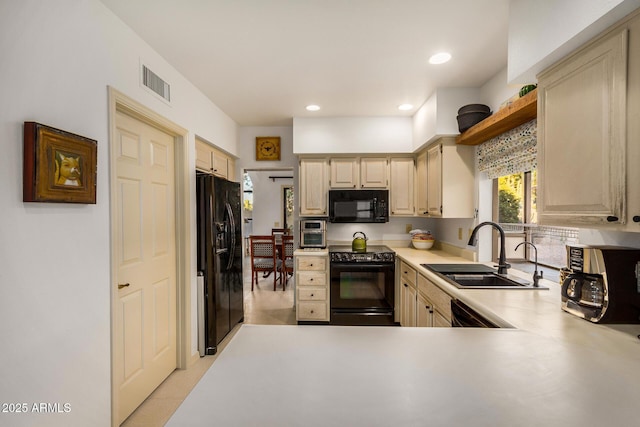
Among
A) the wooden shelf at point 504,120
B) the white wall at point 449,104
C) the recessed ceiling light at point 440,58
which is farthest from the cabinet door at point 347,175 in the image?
the recessed ceiling light at point 440,58

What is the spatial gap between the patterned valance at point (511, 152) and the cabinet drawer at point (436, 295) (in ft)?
3.55

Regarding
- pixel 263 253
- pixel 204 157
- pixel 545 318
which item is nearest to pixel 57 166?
pixel 204 157

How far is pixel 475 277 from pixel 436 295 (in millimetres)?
345

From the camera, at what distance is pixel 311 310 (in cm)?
350

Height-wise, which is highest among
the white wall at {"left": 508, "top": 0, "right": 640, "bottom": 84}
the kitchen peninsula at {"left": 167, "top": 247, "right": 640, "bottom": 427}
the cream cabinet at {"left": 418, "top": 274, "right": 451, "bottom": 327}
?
the white wall at {"left": 508, "top": 0, "right": 640, "bottom": 84}

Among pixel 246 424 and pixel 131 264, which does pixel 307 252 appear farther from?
pixel 246 424

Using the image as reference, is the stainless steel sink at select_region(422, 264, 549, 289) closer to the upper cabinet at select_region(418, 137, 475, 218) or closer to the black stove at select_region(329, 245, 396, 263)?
the upper cabinet at select_region(418, 137, 475, 218)

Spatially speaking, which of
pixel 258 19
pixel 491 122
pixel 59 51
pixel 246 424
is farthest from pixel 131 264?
pixel 491 122

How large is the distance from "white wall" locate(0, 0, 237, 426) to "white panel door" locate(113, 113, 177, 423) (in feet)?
0.59

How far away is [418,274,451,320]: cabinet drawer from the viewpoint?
202 cm

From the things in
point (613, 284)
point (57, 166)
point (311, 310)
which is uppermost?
point (57, 166)

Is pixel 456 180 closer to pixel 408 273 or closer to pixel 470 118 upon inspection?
pixel 470 118

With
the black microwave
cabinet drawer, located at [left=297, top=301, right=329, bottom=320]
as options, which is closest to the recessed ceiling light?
the black microwave

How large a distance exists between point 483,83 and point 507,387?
2.81 m
